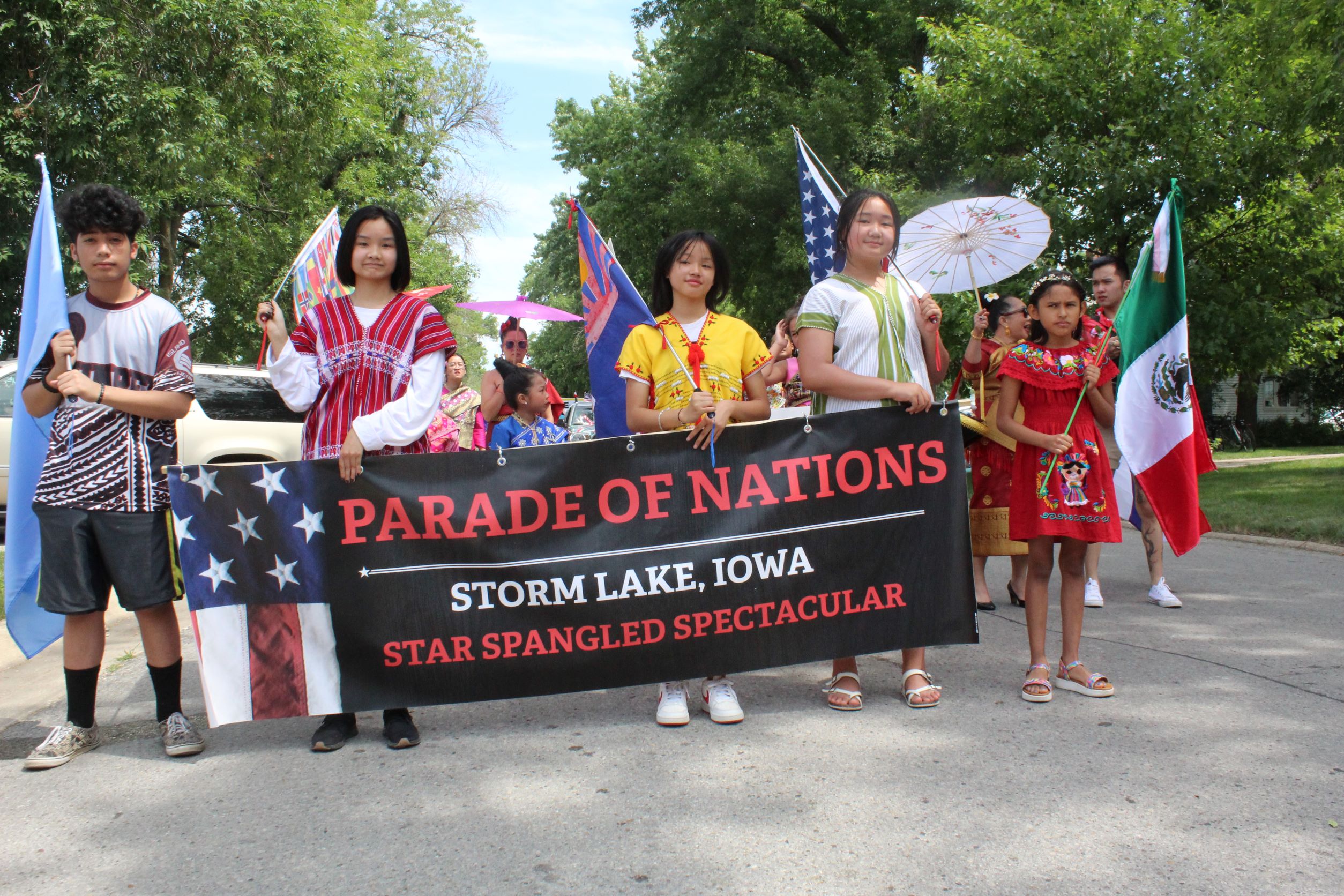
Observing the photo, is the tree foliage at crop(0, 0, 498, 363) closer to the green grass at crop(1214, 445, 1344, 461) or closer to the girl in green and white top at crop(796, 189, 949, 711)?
the girl in green and white top at crop(796, 189, 949, 711)

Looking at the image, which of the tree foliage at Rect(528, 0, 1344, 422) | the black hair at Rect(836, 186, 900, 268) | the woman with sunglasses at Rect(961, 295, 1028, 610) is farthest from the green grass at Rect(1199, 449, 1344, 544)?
the black hair at Rect(836, 186, 900, 268)

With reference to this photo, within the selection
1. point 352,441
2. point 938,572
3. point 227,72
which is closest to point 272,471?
point 352,441

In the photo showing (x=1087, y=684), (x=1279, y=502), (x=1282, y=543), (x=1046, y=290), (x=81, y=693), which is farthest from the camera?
(x=1279, y=502)

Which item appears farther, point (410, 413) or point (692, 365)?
point (692, 365)

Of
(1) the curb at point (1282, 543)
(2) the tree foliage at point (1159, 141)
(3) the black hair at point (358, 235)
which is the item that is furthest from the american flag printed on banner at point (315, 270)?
(2) the tree foliage at point (1159, 141)

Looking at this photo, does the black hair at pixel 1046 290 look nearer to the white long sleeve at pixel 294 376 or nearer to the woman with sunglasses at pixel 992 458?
the woman with sunglasses at pixel 992 458

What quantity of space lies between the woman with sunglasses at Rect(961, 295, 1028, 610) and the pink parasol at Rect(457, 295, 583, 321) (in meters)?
2.67

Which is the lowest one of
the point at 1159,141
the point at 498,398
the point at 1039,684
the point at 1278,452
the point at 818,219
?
the point at 1278,452

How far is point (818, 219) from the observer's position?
6793 mm

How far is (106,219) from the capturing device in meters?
3.66

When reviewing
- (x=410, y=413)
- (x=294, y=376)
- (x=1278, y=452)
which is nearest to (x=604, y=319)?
(x=410, y=413)

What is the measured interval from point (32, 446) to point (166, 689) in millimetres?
997

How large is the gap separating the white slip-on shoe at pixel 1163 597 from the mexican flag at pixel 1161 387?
154 cm

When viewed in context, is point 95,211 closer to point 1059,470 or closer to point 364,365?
point 364,365
